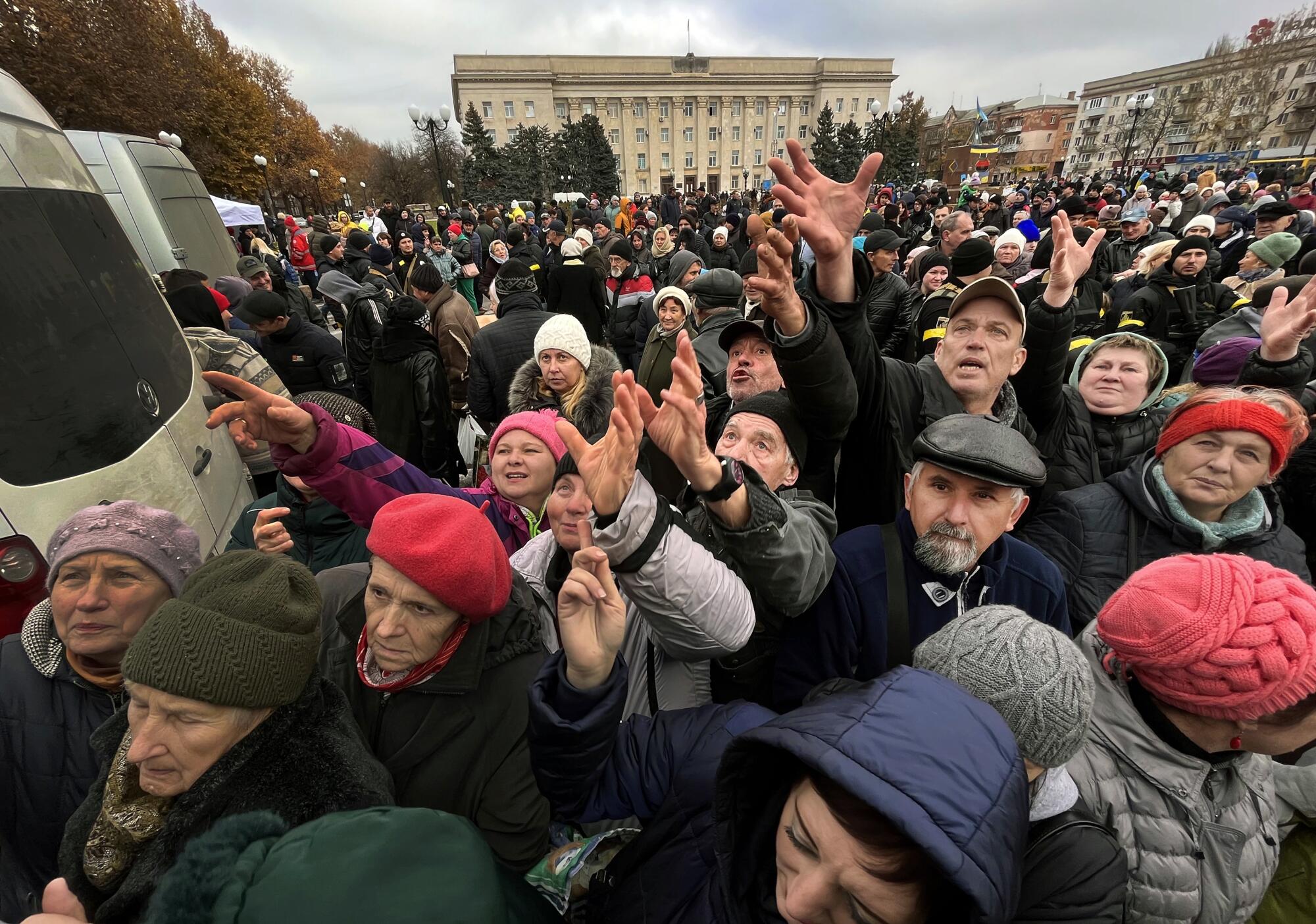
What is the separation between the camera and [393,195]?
138 ft

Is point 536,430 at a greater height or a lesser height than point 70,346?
lesser

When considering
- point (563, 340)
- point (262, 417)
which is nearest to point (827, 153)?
point (563, 340)

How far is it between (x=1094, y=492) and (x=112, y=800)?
3105 millimetres

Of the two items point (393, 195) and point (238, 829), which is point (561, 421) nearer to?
point (238, 829)

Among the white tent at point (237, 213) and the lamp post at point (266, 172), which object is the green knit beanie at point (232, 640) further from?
the lamp post at point (266, 172)

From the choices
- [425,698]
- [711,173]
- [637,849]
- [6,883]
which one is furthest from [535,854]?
[711,173]

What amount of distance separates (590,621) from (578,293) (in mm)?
5928

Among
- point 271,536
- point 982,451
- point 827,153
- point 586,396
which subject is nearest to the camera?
point 982,451

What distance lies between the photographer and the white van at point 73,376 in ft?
6.45

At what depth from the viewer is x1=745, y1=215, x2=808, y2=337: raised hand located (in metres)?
1.79

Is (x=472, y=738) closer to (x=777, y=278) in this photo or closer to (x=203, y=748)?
(x=203, y=748)

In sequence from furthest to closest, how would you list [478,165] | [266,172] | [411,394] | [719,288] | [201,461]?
[478,165]
[266,172]
[719,288]
[411,394]
[201,461]

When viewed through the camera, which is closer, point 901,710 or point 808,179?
point 901,710

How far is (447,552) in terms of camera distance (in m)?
1.47
